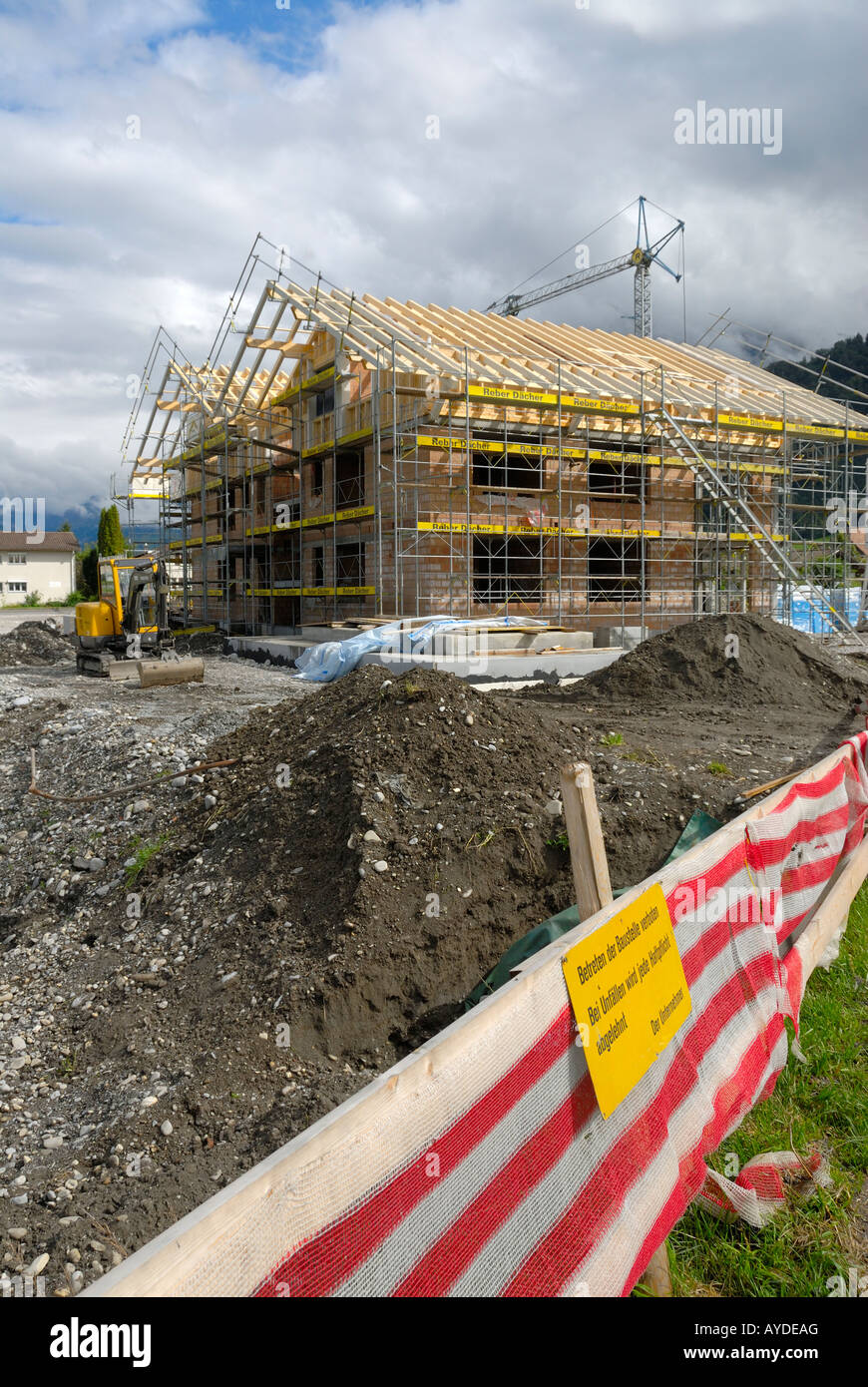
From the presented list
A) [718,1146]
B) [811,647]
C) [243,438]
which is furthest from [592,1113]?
[243,438]

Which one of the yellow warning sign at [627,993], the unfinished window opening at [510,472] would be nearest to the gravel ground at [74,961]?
the yellow warning sign at [627,993]

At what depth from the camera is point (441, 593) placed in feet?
61.5

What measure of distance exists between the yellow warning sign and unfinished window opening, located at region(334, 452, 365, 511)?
19375 mm

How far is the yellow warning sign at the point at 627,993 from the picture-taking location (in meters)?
2.26

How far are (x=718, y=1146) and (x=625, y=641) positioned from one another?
15106 millimetres

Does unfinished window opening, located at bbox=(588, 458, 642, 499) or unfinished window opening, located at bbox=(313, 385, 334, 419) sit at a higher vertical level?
unfinished window opening, located at bbox=(313, 385, 334, 419)

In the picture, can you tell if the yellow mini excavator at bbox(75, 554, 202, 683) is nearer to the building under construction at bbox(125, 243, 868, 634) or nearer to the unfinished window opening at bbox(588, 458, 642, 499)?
the building under construction at bbox(125, 243, 868, 634)

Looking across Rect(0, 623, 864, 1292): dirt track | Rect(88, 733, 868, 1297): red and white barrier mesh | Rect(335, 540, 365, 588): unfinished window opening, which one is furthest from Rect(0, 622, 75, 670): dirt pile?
Rect(88, 733, 868, 1297): red and white barrier mesh

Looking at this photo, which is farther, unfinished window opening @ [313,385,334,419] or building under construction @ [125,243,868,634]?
unfinished window opening @ [313,385,334,419]

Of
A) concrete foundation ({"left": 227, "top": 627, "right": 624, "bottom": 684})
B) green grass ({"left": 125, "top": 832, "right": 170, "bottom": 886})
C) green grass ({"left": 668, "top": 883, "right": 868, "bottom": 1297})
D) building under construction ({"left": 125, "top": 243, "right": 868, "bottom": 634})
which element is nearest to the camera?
green grass ({"left": 668, "top": 883, "right": 868, "bottom": 1297})

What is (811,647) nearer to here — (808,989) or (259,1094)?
(808,989)

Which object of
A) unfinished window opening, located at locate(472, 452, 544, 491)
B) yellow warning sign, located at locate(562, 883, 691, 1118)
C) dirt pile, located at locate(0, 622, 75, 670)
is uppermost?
unfinished window opening, located at locate(472, 452, 544, 491)

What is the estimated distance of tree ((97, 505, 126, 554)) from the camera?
52.1 m

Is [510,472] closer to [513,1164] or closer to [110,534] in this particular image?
[513,1164]
